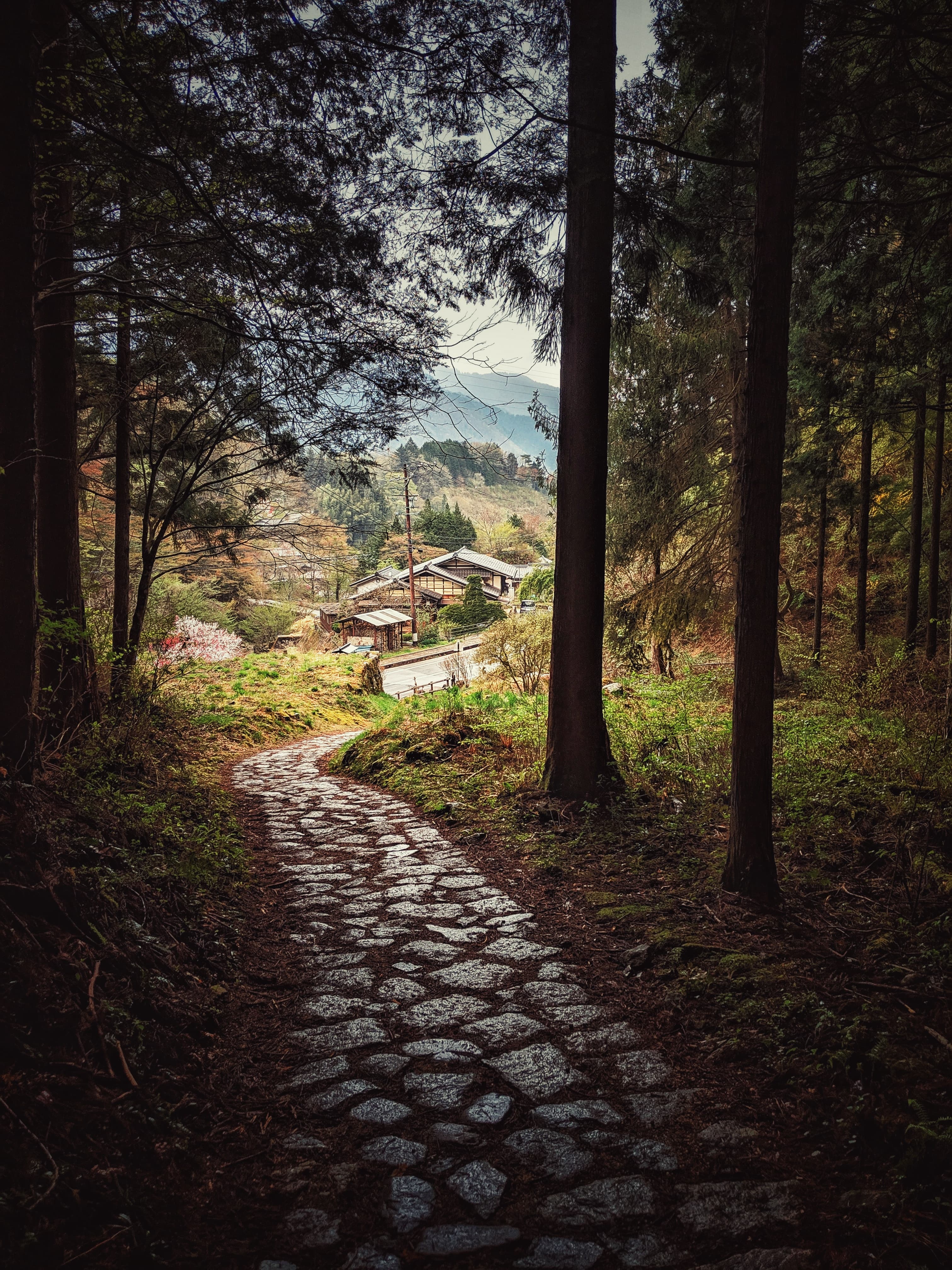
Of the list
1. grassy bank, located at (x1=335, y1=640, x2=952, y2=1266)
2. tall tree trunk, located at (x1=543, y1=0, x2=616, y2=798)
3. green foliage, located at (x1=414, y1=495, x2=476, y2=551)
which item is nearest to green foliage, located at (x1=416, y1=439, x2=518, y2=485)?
tall tree trunk, located at (x1=543, y1=0, x2=616, y2=798)

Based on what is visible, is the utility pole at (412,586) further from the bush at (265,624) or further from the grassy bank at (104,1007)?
the grassy bank at (104,1007)

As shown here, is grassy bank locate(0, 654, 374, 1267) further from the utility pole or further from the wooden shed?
the wooden shed

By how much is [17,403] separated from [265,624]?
26.1 m

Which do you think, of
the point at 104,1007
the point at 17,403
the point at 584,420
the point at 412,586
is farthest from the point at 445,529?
the point at 104,1007

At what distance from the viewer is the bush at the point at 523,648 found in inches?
539

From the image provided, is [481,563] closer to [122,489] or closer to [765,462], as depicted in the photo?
[122,489]

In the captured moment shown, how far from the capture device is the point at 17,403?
330cm

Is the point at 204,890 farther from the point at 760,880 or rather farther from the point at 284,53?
the point at 284,53

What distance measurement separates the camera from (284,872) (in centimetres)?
479

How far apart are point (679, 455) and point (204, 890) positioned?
9.57 metres

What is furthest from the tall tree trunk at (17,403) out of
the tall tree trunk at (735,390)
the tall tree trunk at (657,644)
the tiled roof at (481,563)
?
the tiled roof at (481,563)

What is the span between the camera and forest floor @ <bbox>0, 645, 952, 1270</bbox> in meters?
1.70

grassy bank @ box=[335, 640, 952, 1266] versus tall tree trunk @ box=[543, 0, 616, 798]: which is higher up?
tall tree trunk @ box=[543, 0, 616, 798]

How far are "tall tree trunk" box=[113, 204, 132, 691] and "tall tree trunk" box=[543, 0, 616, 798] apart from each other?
4459mm
